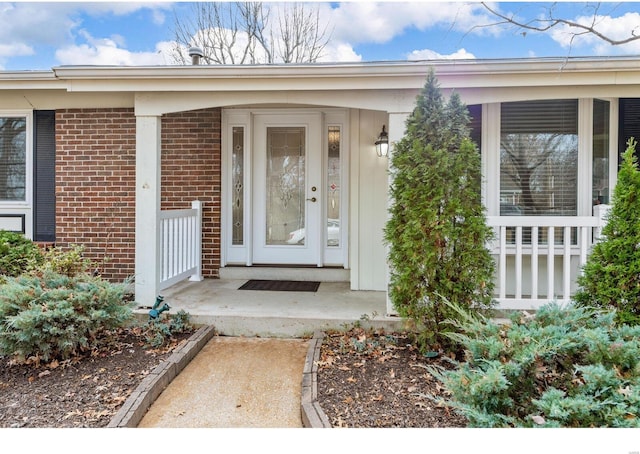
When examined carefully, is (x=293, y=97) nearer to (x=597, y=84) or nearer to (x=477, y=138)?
(x=477, y=138)

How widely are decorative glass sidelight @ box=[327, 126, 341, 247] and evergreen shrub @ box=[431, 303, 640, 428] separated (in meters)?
3.24

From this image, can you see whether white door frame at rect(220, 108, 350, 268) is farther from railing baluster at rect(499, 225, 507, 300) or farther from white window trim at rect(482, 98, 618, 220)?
railing baluster at rect(499, 225, 507, 300)

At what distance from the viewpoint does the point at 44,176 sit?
5.36 m

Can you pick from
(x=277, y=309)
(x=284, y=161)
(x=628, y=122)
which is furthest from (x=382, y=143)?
(x=628, y=122)

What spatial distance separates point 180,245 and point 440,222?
10.4ft

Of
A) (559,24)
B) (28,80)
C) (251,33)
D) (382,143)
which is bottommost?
(382,143)

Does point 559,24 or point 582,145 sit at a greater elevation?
point 559,24

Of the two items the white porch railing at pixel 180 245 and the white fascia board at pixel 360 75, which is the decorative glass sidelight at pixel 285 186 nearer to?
the white porch railing at pixel 180 245

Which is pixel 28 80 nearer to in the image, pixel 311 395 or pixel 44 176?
pixel 44 176

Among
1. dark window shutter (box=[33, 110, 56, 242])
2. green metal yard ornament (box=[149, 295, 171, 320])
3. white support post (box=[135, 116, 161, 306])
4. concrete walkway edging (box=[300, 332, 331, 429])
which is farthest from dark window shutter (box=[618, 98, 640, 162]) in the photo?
dark window shutter (box=[33, 110, 56, 242])

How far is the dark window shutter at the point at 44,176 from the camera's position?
17.4ft

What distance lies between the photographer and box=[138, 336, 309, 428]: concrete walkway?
2480 mm
